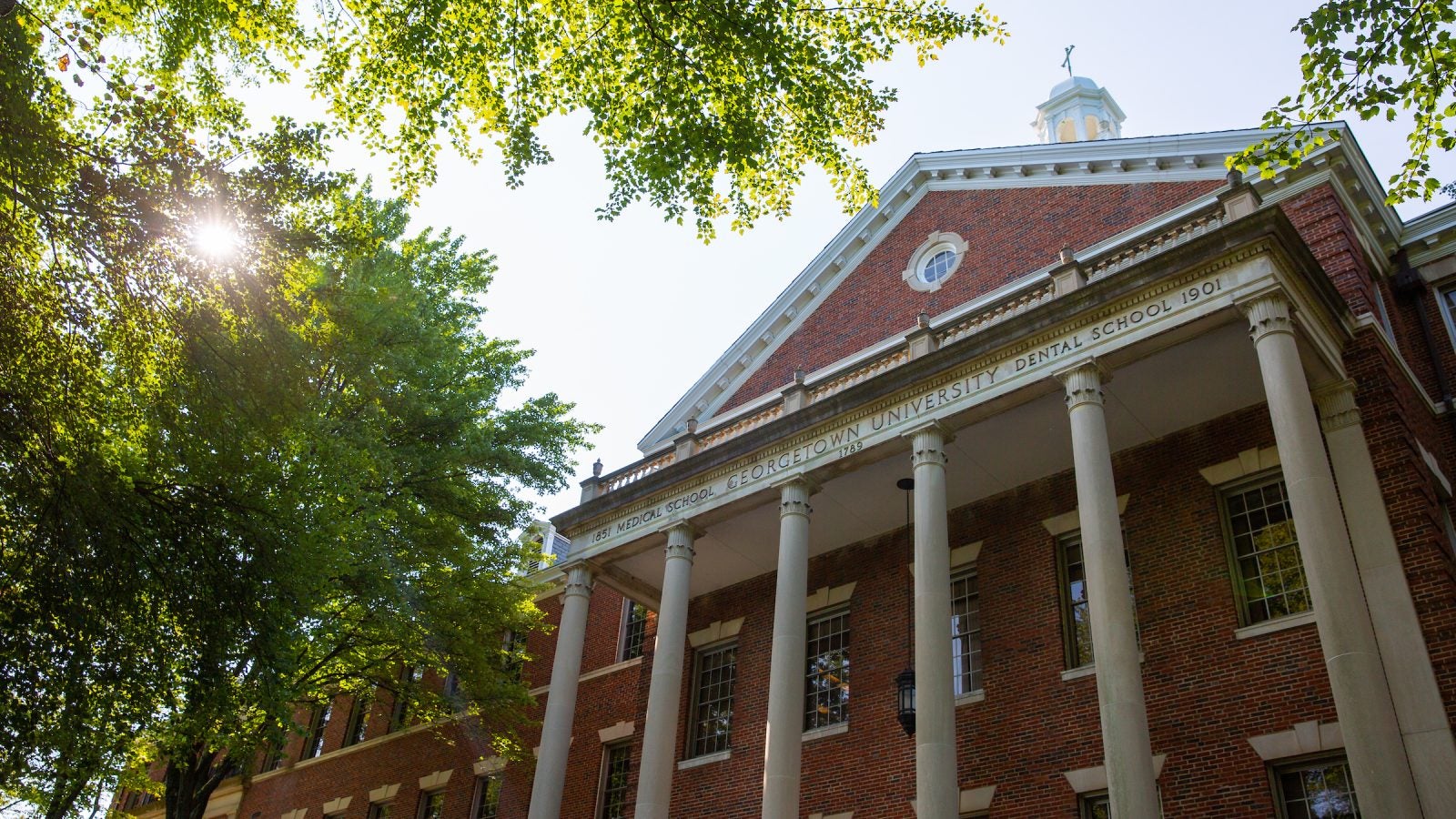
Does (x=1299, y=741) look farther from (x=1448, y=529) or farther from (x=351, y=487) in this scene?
(x=351, y=487)

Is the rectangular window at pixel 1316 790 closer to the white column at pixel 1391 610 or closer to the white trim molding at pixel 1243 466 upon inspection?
the white column at pixel 1391 610

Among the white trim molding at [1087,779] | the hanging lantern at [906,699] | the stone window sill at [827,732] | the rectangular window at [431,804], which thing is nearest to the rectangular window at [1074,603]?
the white trim molding at [1087,779]

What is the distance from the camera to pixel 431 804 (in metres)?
26.3

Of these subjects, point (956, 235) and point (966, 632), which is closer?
point (966, 632)

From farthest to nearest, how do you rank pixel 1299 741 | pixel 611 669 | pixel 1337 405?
pixel 611 669
pixel 1337 405
pixel 1299 741

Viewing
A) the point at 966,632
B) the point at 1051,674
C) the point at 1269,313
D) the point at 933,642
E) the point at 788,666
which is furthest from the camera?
the point at 966,632

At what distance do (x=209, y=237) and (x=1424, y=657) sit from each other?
14093 millimetres

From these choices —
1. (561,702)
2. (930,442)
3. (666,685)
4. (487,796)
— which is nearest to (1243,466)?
(930,442)

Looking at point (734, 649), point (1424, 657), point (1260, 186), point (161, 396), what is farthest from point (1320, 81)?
point (734, 649)

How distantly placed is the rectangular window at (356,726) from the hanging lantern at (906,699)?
1847 cm

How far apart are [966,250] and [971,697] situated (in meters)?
9.30

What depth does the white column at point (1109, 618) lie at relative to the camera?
11.6 m

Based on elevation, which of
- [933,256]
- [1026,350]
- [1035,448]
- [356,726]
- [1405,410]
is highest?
[933,256]

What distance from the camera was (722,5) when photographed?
1119cm
